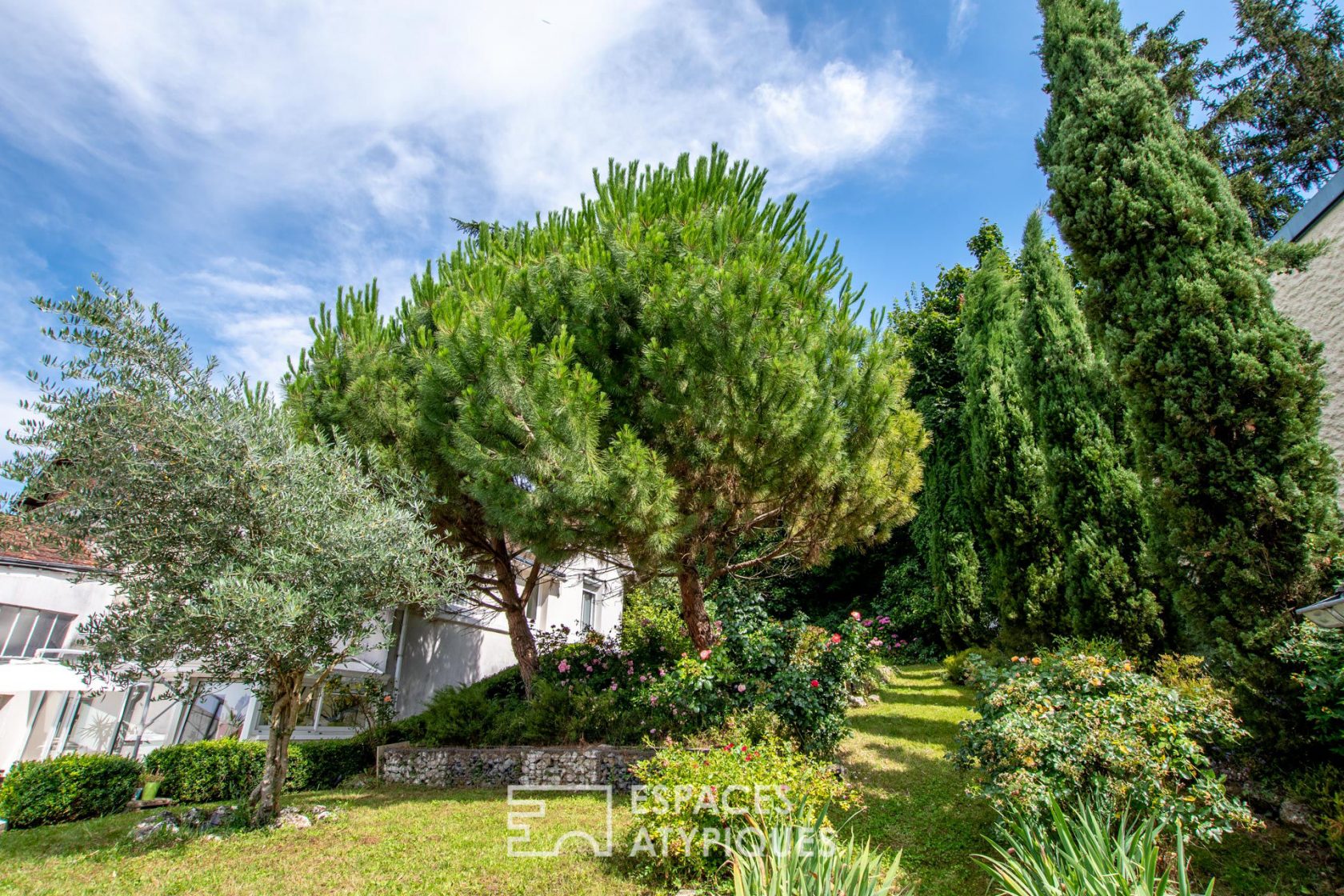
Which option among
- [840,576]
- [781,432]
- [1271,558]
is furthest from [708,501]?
[840,576]

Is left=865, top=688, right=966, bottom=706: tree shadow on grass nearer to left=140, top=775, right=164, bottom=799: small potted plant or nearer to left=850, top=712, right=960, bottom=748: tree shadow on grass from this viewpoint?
left=850, top=712, right=960, bottom=748: tree shadow on grass

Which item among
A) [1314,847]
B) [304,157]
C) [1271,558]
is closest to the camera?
[1314,847]

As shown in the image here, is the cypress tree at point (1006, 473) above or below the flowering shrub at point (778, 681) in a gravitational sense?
above

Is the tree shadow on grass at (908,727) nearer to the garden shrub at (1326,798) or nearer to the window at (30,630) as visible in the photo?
the garden shrub at (1326,798)

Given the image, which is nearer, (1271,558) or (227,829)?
(1271,558)

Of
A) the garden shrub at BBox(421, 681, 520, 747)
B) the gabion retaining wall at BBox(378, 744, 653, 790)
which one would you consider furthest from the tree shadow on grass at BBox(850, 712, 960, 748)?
the garden shrub at BBox(421, 681, 520, 747)

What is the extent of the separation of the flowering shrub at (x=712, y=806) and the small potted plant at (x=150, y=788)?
355 inches

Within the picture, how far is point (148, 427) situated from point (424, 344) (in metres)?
3.84

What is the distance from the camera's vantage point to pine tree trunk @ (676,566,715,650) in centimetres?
968

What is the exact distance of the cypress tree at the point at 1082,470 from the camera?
7824 millimetres

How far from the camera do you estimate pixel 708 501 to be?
8977 millimetres

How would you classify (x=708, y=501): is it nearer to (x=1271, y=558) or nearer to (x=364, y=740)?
(x=1271, y=558)

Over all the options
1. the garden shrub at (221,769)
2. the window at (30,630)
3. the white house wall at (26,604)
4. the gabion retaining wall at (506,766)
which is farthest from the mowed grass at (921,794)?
the window at (30,630)

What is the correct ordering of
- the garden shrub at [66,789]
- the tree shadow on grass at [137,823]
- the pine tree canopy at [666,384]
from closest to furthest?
the tree shadow on grass at [137,823] < the pine tree canopy at [666,384] < the garden shrub at [66,789]
